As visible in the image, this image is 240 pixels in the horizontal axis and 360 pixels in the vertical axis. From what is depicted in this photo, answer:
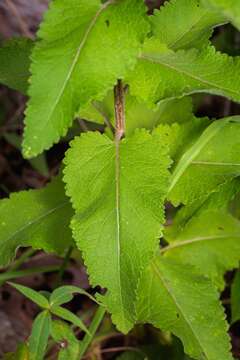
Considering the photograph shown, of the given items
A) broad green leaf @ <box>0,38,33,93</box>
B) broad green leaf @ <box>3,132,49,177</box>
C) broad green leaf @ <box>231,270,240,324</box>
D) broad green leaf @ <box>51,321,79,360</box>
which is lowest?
broad green leaf @ <box>231,270,240,324</box>

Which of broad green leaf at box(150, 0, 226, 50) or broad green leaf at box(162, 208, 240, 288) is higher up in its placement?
Result: broad green leaf at box(150, 0, 226, 50)

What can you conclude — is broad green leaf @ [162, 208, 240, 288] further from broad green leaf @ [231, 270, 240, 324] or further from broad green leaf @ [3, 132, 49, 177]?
broad green leaf @ [3, 132, 49, 177]

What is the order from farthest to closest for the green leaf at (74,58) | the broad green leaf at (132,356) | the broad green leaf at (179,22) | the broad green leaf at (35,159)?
the broad green leaf at (35,159) < the broad green leaf at (132,356) < the broad green leaf at (179,22) < the green leaf at (74,58)

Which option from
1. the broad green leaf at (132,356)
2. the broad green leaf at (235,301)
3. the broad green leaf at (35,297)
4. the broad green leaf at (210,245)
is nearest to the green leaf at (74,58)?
the broad green leaf at (35,297)

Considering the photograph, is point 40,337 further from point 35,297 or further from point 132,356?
point 132,356

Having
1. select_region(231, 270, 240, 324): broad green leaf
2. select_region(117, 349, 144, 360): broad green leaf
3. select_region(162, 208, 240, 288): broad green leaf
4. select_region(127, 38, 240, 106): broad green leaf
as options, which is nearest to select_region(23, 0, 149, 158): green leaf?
select_region(127, 38, 240, 106): broad green leaf

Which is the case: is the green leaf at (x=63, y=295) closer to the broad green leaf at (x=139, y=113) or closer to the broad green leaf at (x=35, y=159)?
the broad green leaf at (x=139, y=113)

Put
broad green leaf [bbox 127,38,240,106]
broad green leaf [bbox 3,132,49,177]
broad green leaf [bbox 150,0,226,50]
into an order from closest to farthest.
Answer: broad green leaf [bbox 127,38,240,106]
broad green leaf [bbox 150,0,226,50]
broad green leaf [bbox 3,132,49,177]
